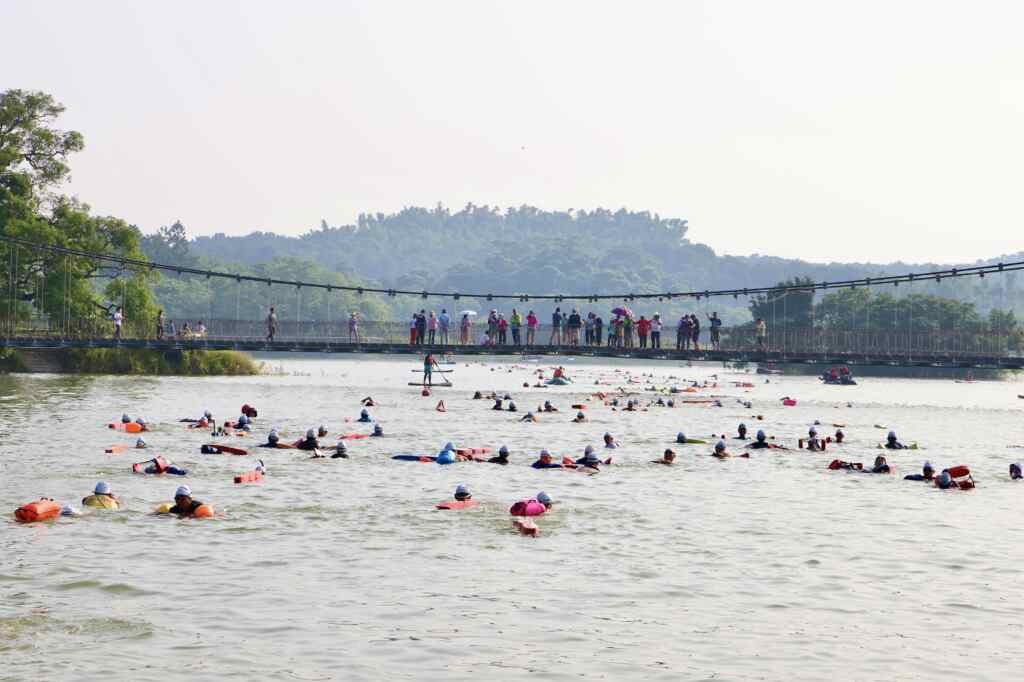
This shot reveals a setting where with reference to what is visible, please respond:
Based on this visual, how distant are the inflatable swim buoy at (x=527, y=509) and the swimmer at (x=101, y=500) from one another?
7.66m

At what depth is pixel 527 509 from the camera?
85.1 ft

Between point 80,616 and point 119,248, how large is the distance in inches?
3087

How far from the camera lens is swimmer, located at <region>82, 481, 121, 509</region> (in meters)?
25.5

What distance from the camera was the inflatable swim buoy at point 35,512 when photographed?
76.6ft

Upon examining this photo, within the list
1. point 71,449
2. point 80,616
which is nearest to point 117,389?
point 71,449

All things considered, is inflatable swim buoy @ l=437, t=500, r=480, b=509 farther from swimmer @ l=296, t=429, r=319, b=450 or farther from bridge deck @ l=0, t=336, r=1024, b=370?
bridge deck @ l=0, t=336, r=1024, b=370

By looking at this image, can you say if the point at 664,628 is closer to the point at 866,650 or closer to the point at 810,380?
the point at 866,650

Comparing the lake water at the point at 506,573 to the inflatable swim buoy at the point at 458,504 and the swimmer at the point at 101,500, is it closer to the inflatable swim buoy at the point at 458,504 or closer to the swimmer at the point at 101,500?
the swimmer at the point at 101,500

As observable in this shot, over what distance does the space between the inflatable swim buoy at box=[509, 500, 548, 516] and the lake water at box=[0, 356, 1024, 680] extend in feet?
1.66

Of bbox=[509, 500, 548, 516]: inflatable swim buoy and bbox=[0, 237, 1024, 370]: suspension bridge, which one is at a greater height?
bbox=[0, 237, 1024, 370]: suspension bridge

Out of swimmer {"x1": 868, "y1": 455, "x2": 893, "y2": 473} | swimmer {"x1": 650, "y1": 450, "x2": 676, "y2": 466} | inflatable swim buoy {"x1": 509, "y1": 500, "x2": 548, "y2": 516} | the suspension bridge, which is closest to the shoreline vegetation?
the suspension bridge

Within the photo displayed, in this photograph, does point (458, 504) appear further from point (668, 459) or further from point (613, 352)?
point (613, 352)

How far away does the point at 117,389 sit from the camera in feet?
231

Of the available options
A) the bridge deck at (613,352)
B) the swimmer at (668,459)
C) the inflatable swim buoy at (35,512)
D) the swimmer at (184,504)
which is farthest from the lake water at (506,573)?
the bridge deck at (613,352)
